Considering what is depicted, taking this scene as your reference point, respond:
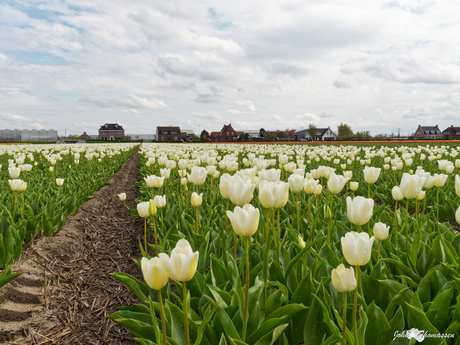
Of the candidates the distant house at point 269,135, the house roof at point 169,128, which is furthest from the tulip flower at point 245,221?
the house roof at point 169,128

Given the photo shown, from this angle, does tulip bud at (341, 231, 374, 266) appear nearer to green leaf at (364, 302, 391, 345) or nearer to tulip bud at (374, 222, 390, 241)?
green leaf at (364, 302, 391, 345)

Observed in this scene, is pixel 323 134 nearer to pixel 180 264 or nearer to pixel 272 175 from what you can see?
pixel 272 175

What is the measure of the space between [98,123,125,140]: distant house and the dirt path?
113207mm

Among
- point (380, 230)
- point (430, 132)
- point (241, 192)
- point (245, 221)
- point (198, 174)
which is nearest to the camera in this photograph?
point (245, 221)

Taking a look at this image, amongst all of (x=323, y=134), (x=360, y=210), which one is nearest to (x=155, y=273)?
(x=360, y=210)

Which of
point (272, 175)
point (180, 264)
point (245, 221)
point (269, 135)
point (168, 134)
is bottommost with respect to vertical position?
point (180, 264)

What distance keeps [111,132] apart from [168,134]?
77.0ft

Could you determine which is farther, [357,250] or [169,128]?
[169,128]

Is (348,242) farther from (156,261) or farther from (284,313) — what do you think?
(156,261)

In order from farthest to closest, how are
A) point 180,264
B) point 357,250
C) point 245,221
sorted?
point 245,221
point 357,250
point 180,264

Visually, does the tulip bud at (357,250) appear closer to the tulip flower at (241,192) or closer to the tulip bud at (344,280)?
the tulip bud at (344,280)

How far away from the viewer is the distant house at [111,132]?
361 feet

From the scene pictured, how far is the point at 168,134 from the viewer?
104375 millimetres

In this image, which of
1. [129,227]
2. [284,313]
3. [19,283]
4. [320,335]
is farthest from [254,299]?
[129,227]
